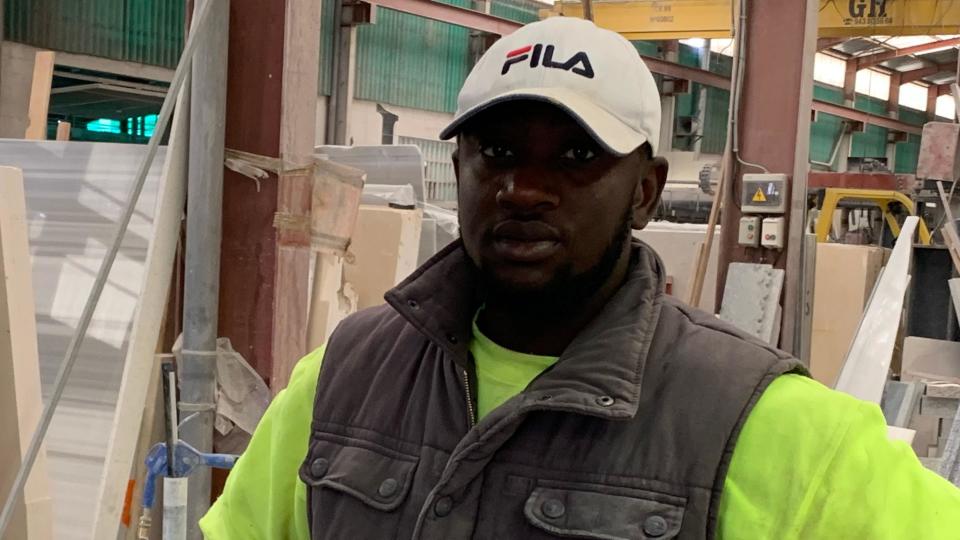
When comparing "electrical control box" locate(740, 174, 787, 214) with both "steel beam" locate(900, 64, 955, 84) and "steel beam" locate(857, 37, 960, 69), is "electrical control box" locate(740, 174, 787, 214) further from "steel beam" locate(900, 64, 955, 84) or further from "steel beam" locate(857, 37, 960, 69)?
"steel beam" locate(900, 64, 955, 84)

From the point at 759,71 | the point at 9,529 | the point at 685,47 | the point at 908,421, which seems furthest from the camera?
the point at 685,47

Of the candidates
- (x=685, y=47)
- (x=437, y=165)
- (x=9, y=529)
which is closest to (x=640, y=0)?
(x=437, y=165)

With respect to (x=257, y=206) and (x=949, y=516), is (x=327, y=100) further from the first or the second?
(x=949, y=516)

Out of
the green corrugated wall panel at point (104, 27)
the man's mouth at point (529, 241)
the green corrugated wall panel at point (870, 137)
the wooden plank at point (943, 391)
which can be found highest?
the green corrugated wall panel at point (870, 137)

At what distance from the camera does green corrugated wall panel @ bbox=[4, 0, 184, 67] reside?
27.0ft

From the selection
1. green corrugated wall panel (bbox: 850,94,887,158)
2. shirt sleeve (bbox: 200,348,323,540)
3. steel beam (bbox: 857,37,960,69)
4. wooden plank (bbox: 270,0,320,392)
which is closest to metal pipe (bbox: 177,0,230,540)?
wooden plank (bbox: 270,0,320,392)

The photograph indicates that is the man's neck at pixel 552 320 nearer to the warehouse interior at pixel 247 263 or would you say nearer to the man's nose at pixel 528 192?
the man's nose at pixel 528 192

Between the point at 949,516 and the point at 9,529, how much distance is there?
7.12 feet

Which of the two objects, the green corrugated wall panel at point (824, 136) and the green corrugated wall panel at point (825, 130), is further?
the green corrugated wall panel at point (824, 136)

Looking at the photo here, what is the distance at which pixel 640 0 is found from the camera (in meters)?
10.6

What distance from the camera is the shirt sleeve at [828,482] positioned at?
33.1 inches

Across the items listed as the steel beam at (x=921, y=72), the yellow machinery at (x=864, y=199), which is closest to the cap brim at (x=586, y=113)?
the yellow machinery at (x=864, y=199)

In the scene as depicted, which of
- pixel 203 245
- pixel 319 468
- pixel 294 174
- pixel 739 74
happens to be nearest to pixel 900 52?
Result: pixel 739 74

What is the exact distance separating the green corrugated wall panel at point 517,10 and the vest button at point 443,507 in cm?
1238
